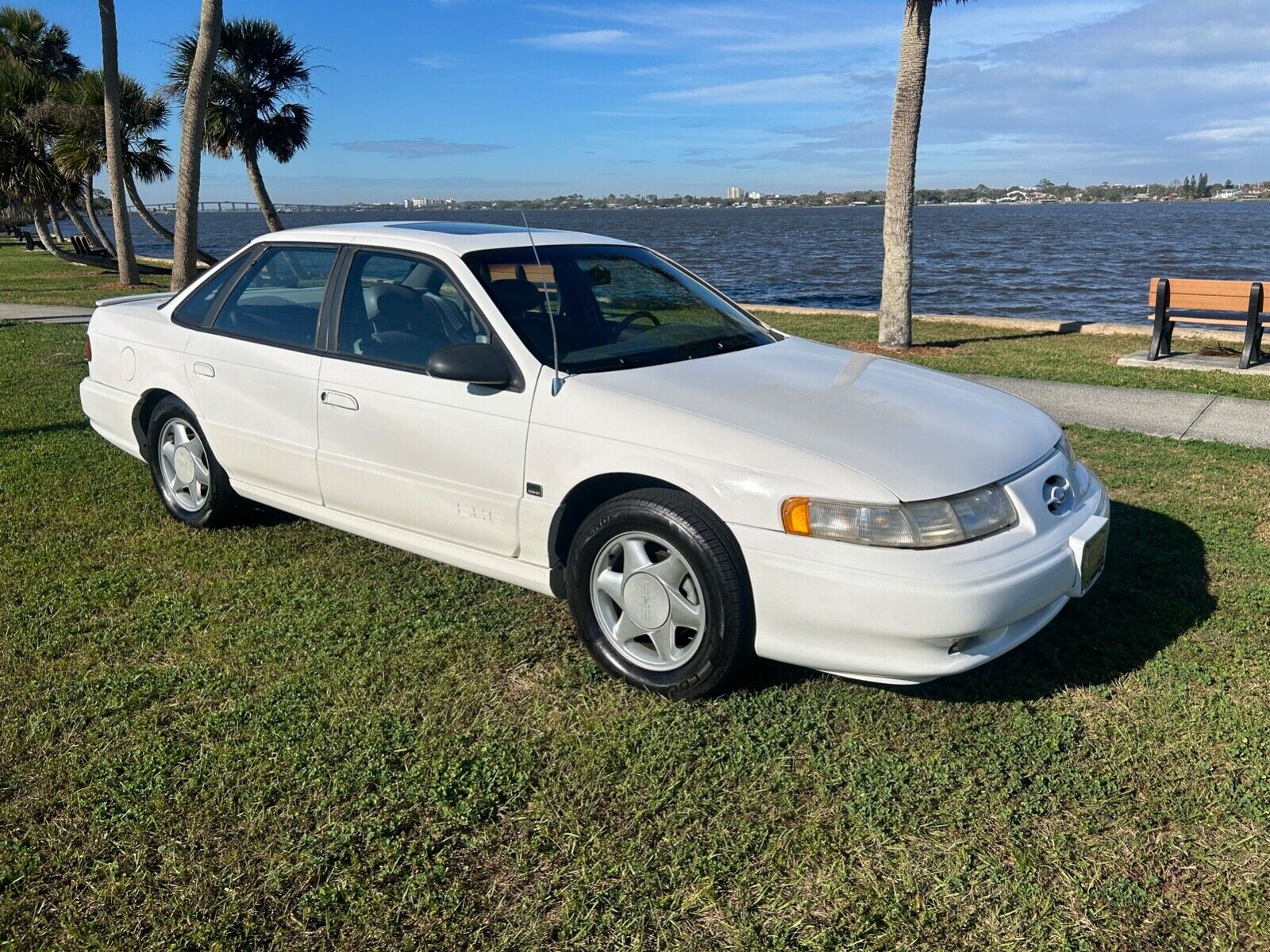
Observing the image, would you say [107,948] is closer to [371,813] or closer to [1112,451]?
[371,813]

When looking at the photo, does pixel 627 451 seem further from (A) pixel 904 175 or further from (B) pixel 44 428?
(A) pixel 904 175

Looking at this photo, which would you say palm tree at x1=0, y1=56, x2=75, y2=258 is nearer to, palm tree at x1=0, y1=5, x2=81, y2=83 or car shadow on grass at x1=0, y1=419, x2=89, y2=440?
palm tree at x1=0, y1=5, x2=81, y2=83

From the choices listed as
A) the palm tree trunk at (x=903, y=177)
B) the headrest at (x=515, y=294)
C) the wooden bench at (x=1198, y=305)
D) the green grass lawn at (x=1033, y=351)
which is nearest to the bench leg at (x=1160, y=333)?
the wooden bench at (x=1198, y=305)

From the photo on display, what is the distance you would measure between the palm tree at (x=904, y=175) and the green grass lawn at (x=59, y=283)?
497 inches

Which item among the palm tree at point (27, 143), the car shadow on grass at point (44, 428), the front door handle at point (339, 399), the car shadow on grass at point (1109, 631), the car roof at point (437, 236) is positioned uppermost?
the palm tree at point (27, 143)

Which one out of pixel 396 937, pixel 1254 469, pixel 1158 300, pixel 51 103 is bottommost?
pixel 396 937

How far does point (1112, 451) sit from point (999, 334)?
22.7 ft

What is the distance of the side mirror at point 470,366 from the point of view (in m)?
3.70

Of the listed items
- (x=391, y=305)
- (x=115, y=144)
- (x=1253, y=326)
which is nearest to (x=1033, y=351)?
(x=1253, y=326)

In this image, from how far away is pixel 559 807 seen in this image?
9.71 ft

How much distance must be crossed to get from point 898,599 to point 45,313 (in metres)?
16.1

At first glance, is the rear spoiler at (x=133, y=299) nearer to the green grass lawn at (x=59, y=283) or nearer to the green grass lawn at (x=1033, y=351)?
the green grass lawn at (x=1033, y=351)

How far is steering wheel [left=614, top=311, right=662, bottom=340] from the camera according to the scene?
167 inches

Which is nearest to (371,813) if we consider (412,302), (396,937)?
(396,937)
